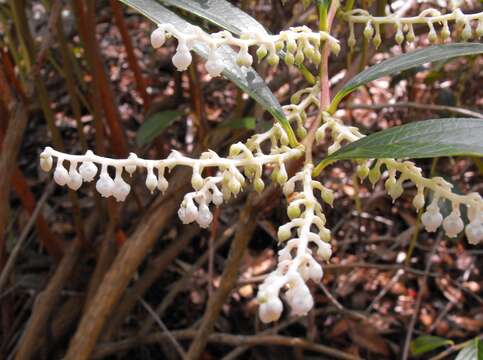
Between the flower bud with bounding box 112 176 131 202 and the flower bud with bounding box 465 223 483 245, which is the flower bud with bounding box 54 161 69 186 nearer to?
the flower bud with bounding box 112 176 131 202

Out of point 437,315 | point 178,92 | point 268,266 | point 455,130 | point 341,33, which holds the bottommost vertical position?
point 437,315

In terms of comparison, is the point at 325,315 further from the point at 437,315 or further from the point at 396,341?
the point at 437,315

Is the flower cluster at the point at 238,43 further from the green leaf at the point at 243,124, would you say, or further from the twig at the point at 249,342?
the twig at the point at 249,342

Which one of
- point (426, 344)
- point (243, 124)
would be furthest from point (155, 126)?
point (426, 344)

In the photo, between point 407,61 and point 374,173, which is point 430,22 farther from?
point 374,173

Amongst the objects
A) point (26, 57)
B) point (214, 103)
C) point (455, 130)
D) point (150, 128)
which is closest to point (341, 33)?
point (150, 128)

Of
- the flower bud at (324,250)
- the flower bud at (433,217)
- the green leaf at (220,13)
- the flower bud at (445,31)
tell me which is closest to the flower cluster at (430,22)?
the flower bud at (445,31)
